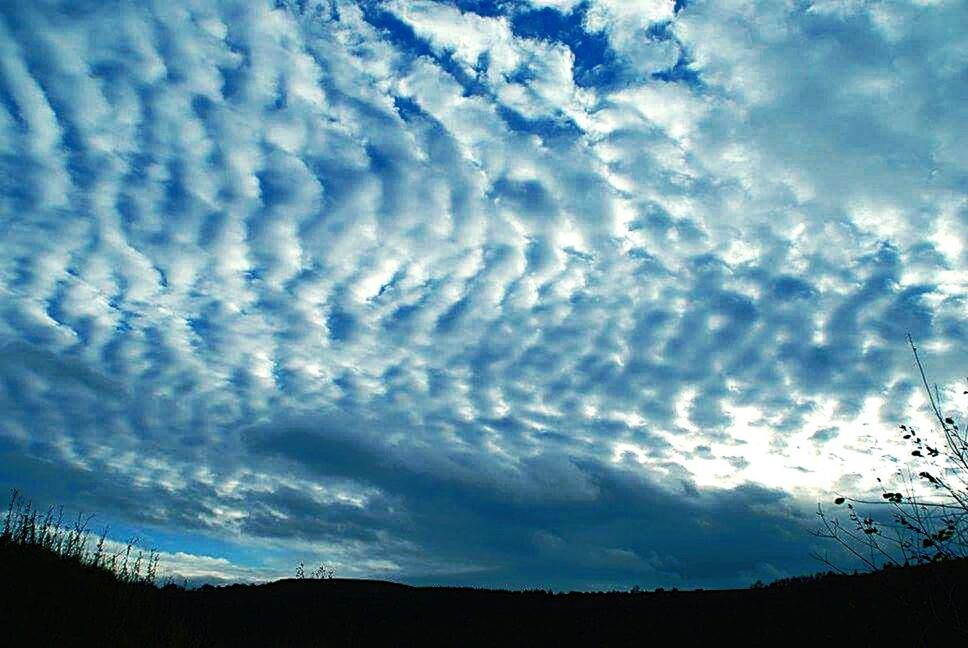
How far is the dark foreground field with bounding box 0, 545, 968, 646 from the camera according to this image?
19.5 meters

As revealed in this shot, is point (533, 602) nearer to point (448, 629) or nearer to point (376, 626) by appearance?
point (448, 629)

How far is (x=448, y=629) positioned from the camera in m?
35.1

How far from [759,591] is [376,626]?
61.4ft

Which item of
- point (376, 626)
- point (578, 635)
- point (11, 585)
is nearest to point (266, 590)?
point (376, 626)

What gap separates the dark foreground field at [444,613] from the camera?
19.5 metres

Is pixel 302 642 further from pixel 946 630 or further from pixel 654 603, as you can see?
pixel 946 630

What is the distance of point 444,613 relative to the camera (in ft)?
123

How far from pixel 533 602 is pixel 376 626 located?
8359 millimetres

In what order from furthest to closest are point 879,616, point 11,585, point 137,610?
point 879,616, point 137,610, point 11,585

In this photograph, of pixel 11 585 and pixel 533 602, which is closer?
pixel 11 585

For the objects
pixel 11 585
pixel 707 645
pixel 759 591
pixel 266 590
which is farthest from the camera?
pixel 266 590

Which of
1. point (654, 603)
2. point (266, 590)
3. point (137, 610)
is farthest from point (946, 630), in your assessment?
point (266, 590)

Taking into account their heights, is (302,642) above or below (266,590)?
below

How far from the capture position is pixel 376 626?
3612 cm
